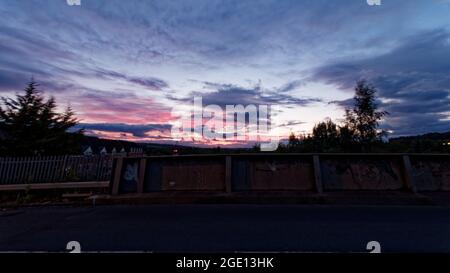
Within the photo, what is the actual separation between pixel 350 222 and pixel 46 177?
11352mm

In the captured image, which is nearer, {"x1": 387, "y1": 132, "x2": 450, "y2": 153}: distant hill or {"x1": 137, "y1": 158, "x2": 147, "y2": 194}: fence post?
{"x1": 137, "y1": 158, "x2": 147, "y2": 194}: fence post

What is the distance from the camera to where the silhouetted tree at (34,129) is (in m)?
15.5

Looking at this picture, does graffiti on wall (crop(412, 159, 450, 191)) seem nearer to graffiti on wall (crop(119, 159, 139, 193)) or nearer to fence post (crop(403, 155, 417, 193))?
fence post (crop(403, 155, 417, 193))

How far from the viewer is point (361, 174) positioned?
24.4 ft

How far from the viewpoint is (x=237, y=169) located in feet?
25.6

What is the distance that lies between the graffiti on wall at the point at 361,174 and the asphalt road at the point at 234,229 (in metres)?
1.27

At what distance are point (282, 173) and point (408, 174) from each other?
3746 mm

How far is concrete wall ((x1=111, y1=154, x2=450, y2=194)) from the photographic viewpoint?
7305mm

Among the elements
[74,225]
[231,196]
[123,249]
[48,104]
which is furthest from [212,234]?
[48,104]

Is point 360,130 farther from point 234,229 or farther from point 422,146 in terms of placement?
point 234,229

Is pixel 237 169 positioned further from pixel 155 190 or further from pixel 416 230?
pixel 416 230

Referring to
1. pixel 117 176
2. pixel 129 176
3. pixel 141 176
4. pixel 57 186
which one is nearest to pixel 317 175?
pixel 141 176

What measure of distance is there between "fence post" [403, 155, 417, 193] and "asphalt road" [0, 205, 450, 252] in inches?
39.8

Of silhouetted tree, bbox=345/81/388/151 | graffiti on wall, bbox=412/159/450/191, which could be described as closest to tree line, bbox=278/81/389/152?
silhouetted tree, bbox=345/81/388/151
